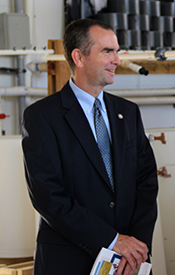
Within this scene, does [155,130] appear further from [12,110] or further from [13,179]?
[12,110]

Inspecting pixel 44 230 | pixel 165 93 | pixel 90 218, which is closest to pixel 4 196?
pixel 44 230

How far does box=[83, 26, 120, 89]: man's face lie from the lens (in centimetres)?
127

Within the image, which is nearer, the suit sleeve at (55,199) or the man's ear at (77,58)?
the suit sleeve at (55,199)

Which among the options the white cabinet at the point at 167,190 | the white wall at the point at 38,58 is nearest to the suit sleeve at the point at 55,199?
the white cabinet at the point at 167,190

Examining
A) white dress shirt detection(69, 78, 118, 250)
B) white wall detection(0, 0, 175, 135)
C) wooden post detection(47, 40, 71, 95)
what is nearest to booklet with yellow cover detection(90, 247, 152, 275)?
white dress shirt detection(69, 78, 118, 250)

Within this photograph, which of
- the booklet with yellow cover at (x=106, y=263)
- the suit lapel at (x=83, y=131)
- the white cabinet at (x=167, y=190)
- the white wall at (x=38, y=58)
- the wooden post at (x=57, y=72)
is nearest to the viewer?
the booklet with yellow cover at (x=106, y=263)

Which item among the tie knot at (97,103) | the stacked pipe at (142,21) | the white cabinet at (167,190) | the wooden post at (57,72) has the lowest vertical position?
the white cabinet at (167,190)

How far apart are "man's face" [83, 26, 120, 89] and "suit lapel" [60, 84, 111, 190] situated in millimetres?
115

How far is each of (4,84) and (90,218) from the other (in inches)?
111

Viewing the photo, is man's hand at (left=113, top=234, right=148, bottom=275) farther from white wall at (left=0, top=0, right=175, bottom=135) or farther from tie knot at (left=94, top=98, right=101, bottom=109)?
white wall at (left=0, top=0, right=175, bottom=135)

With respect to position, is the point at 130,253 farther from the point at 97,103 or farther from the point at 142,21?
the point at 142,21

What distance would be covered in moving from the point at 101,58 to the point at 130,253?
2.24ft

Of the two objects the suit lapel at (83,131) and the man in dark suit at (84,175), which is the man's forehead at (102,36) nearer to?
the man in dark suit at (84,175)

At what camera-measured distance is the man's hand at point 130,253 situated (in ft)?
3.78
